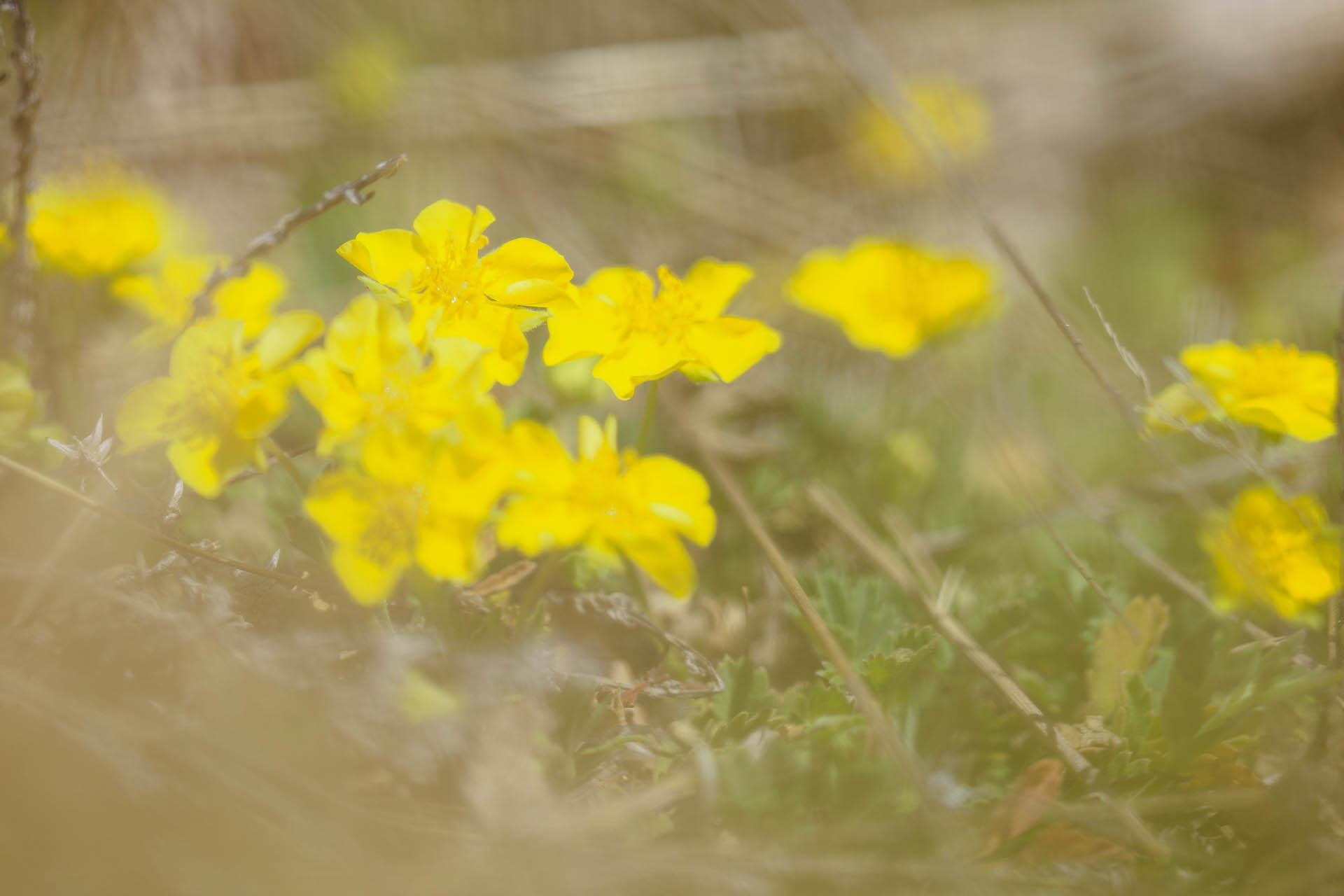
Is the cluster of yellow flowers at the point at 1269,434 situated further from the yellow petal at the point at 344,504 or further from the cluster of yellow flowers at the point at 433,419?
the yellow petal at the point at 344,504

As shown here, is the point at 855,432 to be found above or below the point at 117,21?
below

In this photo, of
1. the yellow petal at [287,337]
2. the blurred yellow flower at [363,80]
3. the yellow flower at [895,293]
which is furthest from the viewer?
the blurred yellow flower at [363,80]

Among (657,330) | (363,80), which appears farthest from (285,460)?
(363,80)

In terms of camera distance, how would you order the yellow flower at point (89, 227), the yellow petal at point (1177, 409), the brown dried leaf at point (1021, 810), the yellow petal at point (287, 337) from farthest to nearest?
the yellow flower at point (89, 227) < the yellow petal at point (1177, 409) < the brown dried leaf at point (1021, 810) < the yellow petal at point (287, 337)

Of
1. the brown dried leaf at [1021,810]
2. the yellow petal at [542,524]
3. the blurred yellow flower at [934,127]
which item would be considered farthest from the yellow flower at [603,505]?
the blurred yellow flower at [934,127]

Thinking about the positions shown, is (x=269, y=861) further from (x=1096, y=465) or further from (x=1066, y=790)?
(x=1096, y=465)

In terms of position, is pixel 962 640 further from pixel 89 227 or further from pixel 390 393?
pixel 89 227

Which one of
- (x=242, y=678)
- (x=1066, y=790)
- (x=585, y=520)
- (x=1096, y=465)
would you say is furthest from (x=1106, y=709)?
(x=242, y=678)
